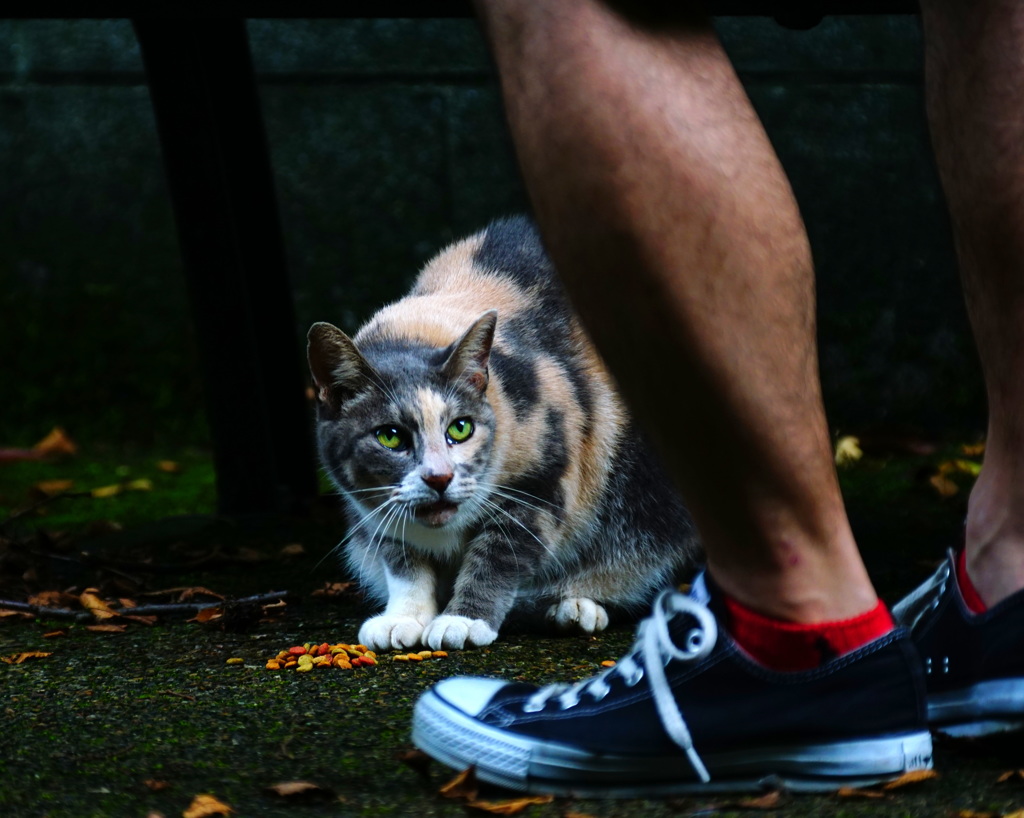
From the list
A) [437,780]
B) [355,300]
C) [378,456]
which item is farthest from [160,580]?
[355,300]

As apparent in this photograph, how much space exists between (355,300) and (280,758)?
→ 10.2ft

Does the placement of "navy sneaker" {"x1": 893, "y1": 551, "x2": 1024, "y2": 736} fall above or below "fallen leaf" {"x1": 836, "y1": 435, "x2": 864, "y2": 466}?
above

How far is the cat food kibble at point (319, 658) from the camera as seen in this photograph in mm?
1687

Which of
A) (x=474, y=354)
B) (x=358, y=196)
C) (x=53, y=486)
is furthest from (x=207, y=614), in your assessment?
(x=358, y=196)

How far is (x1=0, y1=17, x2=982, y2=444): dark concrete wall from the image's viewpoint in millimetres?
4066

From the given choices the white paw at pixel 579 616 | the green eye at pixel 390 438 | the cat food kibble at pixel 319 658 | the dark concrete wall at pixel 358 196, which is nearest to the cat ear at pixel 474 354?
the green eye at pixel 390 438

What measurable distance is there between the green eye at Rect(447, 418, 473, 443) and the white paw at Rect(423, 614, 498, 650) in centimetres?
33

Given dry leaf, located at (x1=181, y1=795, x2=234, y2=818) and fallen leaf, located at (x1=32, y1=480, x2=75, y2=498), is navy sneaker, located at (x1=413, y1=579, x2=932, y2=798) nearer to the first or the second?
dry leaf, located at (x1=181, y1=795, x2=234, y2=818)

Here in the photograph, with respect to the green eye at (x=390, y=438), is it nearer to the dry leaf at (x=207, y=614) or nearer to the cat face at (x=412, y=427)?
the cat face at (x=412, y=427)

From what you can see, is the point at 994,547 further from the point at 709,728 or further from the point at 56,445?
the point at 56,445

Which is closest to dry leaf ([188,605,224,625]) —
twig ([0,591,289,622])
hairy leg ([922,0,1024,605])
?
twig ([0,591,289,622])

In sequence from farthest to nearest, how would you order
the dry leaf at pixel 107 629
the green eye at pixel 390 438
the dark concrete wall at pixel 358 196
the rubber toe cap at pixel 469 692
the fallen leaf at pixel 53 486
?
the dark concrete wall at pixel 358 196 < the fallen leaf at pixel 53 486 < the green eye at pixel 390 438 < the dry leaf at pixel 107 629 < the rubber toe cap at pixel 469 692

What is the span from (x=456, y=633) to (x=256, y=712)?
0.45 m

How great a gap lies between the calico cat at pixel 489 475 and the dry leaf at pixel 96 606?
0.44 metres
